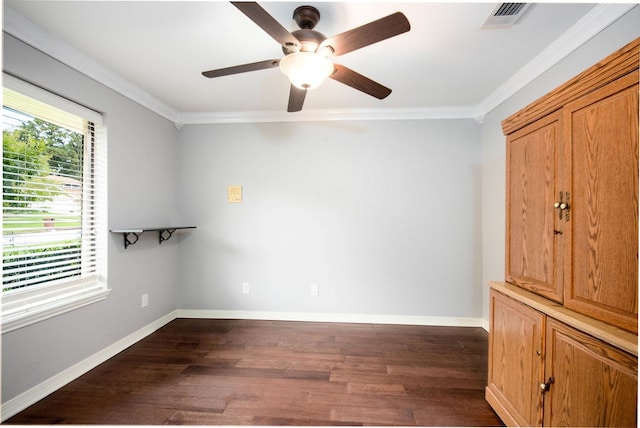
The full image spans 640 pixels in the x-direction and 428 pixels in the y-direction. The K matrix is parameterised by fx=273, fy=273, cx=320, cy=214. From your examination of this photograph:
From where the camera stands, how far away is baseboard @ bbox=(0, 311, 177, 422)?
1.63 metres

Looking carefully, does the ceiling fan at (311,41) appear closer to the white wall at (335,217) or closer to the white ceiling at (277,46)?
the white ceiling at (277,46)

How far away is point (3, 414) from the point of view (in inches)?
63.1

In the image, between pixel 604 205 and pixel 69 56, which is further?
pixel 69 56

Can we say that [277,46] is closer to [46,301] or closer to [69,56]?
[69,56]

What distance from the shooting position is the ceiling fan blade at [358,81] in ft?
5.46

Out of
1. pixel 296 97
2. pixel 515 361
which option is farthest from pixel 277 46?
pixel 515 361

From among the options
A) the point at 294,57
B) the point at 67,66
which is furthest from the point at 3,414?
the point at 294,57

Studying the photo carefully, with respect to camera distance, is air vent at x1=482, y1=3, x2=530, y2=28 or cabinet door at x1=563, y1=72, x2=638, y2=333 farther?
air vent at x1=482, y1=3, x2=530, y2=28

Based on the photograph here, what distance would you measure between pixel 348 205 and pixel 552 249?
1.93 metres

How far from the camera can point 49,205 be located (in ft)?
6.27

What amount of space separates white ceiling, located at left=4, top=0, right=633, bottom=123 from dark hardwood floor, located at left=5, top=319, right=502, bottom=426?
2317mm

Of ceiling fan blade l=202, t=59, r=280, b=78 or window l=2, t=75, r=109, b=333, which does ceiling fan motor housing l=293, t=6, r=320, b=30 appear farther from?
window l=2, t=75, r=109, b=333

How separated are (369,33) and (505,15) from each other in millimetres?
926

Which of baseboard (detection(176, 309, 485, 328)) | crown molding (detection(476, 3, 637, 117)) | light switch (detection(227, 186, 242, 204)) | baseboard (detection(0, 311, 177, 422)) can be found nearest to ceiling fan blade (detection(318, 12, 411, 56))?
crown molding (detection(476, 3, 637, 117))
